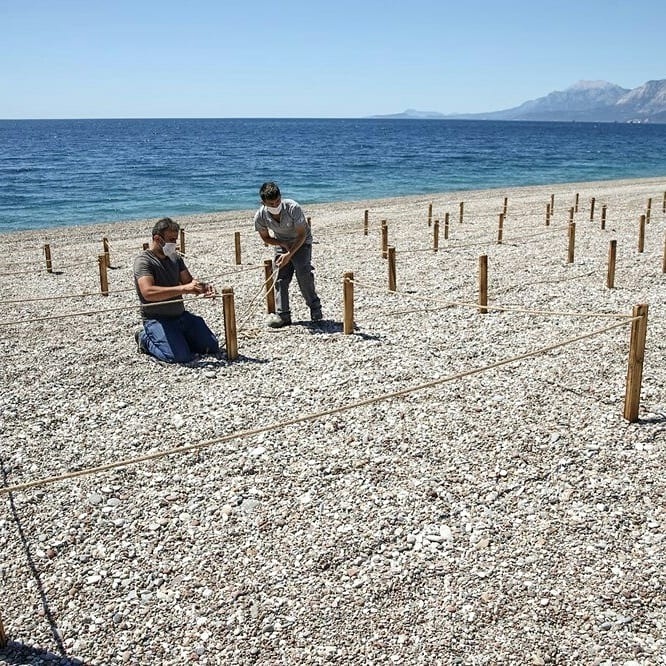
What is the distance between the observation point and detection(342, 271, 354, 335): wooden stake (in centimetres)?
835

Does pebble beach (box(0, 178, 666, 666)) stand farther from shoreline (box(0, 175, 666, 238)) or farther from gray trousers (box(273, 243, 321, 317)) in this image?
shoreline (box(0, 175, 666, 238))

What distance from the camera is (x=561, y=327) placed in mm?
8852

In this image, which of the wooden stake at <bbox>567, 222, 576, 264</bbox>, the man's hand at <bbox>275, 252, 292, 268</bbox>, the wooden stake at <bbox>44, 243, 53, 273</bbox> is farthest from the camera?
the wooden stake at <bbox>44, 243, 53, 273</bbox>

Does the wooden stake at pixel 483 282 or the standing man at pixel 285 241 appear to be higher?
the standing man at pixel 285 241

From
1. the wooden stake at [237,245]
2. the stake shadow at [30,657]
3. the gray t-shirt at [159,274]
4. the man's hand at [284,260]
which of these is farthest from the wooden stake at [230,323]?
the wooden stake at [237,245]

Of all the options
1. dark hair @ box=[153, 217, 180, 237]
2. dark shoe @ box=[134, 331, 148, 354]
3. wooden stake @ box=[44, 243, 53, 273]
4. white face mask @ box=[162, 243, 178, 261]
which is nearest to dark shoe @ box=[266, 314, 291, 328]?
dark shoe @ box=[134, 331, 148, 354]

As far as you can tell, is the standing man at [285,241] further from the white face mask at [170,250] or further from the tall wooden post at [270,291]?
the white face mask at [170,250]

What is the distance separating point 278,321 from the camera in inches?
365

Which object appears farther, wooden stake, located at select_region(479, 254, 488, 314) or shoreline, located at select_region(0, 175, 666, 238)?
shoreline, located at select_region(0, 175, 666, 238)

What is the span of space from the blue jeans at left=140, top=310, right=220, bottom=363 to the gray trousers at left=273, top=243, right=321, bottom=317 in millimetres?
1398

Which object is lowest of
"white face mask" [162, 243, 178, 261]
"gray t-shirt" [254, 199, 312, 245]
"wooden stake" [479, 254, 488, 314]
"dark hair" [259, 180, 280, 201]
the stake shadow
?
the stake shadow

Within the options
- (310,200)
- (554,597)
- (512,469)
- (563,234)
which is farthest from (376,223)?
(554,597)

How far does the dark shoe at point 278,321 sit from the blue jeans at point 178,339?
1.34 meters

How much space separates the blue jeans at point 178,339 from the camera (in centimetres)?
783
